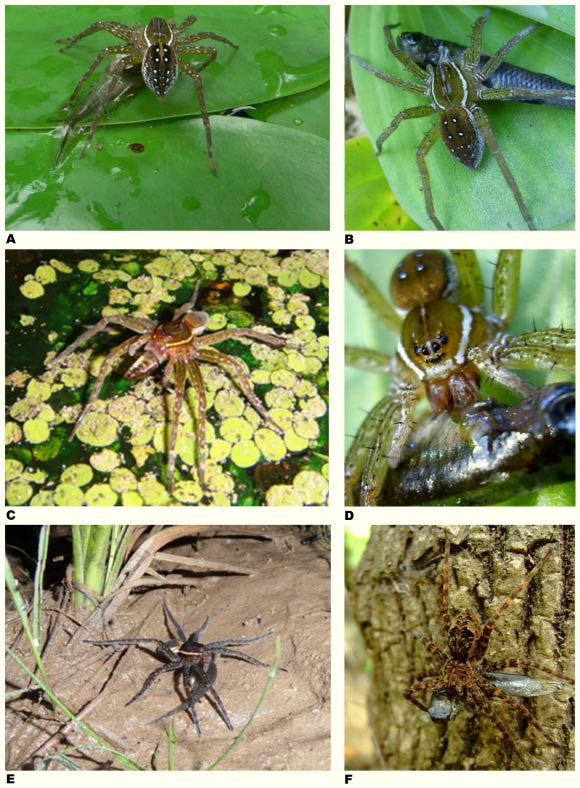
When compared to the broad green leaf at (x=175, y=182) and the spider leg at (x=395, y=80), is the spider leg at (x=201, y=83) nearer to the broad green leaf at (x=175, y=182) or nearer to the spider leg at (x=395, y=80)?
the broad green leaf at (x=175, y=182)

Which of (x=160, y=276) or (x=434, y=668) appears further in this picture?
(x=160, y=276)

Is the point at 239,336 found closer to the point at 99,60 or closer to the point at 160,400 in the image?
the point at 160,400

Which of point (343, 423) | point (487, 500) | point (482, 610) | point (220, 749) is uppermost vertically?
point (343, 423)

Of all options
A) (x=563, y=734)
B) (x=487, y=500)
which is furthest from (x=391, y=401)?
(x=563, y=734)

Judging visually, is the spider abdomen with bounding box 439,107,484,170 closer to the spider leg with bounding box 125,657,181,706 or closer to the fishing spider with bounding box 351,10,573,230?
the fishing spider with bounding box 351,10,573,230

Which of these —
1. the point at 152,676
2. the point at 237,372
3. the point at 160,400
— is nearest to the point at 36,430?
the point at 160,400

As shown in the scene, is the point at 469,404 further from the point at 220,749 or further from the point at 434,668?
the point at 220,749

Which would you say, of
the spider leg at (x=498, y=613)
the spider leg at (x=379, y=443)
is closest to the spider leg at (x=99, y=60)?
the spider leg at (x=379, y=443)
